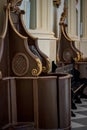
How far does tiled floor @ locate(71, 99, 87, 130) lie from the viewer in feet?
14.5

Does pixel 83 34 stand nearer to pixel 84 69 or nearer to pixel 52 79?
pixel 84 69

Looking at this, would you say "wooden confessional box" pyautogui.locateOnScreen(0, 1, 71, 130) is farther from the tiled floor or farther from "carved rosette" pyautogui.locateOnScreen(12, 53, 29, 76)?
A: the tiled floor

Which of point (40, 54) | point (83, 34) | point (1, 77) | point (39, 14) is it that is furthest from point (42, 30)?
point (83, 34)

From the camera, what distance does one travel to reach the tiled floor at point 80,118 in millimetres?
4434

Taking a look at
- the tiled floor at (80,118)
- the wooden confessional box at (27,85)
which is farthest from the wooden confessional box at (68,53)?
the wooden confessional box at (27,85)

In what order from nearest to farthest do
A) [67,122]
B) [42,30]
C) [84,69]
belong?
[67,122] < [42,30] < [84,69]

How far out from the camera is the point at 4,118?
3.51m

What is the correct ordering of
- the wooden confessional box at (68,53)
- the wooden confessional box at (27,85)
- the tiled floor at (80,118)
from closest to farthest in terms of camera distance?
the wooden confessional box at (27,85)
the tiled floor at (80,118)
the wooden confessional box at (68,53)

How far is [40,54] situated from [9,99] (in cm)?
77

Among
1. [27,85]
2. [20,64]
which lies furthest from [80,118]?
[20,64]

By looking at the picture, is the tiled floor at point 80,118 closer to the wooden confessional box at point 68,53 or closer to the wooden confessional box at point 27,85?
the wooden confessional box at point 27,85

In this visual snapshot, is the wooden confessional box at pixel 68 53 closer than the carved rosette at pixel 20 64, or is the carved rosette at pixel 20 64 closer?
the carved rosette at pixel 20 64

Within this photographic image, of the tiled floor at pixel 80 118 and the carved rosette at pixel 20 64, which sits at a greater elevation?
the carved rosette at pixel 20 64

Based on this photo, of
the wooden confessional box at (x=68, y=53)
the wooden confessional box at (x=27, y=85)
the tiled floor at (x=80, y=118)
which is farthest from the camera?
the wooden confessional box at (x=68, y=53)
